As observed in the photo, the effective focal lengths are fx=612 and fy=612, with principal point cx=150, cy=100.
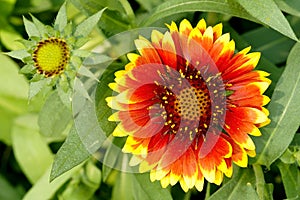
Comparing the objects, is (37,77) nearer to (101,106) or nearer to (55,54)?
(55,54)

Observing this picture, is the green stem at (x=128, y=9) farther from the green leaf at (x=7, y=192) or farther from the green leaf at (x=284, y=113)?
the green leaf at (x=7, y=192)

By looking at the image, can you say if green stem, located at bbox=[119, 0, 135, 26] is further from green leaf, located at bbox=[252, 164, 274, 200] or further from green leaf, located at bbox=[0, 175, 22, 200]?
green leaf, located at bbox=[0, 175, 22, 200]

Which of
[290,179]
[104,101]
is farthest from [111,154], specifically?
[290,179]

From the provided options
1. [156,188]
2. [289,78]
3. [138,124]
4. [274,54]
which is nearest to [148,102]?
[138,124]

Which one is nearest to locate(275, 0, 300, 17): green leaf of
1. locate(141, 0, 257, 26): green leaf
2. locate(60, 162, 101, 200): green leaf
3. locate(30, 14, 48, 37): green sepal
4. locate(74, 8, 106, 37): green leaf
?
locate(141, 0, 257, 26): green leaf

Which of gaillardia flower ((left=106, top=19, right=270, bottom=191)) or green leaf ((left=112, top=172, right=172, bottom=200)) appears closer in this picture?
gaillardia flower ((left=106, top=19, right=270, bottom=191))

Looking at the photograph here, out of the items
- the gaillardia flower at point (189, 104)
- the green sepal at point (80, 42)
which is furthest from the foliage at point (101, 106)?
the gaillardia flower at point (189, 104)

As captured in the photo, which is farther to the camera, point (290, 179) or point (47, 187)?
point (47, 187)
